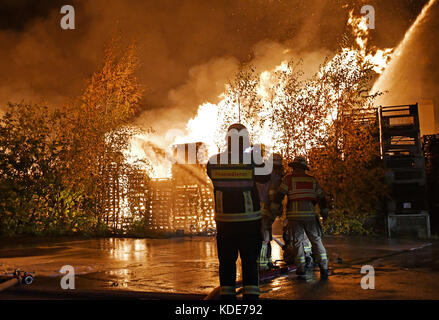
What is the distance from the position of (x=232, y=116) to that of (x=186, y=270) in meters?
8.45

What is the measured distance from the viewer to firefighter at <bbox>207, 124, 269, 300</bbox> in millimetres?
4660

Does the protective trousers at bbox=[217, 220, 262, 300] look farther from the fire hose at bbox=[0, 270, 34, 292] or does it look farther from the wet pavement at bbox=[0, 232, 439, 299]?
the fire hose at bbox=[0, 270, 34, 292]

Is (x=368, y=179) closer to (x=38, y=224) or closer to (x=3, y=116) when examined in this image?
(x=38, y=224)

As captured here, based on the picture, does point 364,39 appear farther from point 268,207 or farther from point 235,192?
point 235,192

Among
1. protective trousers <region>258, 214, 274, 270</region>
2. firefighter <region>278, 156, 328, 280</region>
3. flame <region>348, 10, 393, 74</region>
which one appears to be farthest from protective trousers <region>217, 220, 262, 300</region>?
flame <region>348, 10, 393, 74</region>

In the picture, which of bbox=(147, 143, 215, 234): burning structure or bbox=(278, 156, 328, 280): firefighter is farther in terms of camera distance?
bbox=(147, 143, 215, 234): burning structure

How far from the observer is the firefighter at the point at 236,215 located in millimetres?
4660

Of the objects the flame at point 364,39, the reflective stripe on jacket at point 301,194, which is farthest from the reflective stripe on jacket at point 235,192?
the flame at point 364,39

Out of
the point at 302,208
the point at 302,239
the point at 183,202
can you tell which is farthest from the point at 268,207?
the point at 183,202

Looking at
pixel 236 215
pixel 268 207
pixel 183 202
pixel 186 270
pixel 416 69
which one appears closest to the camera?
pixel 236 215

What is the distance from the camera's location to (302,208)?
6.90 metres

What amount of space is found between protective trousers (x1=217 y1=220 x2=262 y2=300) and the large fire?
1046 cm

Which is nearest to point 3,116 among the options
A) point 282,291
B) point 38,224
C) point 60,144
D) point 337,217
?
point 60,144
